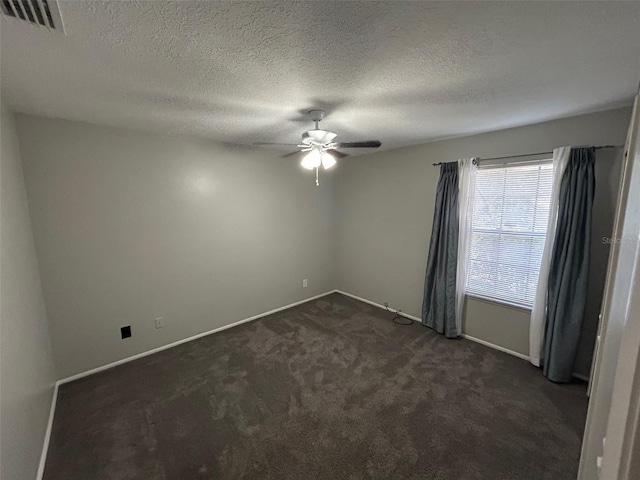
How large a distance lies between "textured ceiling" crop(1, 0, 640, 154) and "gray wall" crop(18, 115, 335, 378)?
41 centimetres

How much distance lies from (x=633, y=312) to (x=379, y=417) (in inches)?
78.6

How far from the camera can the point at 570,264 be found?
89.2 inches

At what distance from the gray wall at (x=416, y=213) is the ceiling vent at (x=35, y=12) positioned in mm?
3283

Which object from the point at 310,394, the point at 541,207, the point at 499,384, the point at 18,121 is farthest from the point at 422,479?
the point at 18,121

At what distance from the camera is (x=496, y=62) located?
138cm

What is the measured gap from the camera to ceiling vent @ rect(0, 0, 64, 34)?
0.95 metres

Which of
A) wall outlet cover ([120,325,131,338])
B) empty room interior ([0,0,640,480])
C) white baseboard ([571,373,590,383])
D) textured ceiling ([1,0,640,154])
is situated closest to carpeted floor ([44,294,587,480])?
empty room interior ([0,0,640,480])

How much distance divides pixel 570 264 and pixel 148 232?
4.03 m

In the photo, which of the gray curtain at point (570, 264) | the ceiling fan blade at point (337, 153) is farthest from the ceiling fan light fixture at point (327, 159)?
the gray curtain at point (570, 264)

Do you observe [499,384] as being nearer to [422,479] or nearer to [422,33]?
[422,479]

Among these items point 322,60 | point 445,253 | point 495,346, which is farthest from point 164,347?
point 495,346

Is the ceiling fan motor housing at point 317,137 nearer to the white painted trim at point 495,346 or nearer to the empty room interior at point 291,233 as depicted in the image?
the empty room interior at point 291,233

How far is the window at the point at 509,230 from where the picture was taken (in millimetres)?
2549

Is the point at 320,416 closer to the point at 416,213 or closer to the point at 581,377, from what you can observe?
the point at 581,377
